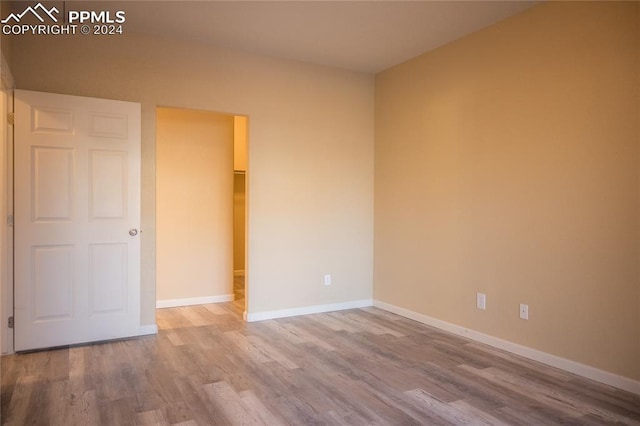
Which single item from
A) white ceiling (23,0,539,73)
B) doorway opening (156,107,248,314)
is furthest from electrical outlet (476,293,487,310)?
doorway opening (156,107,248,314)

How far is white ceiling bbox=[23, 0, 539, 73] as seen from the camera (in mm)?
3236

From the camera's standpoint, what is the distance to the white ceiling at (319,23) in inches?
127

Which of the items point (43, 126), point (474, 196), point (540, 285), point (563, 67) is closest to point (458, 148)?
point (474, 196)

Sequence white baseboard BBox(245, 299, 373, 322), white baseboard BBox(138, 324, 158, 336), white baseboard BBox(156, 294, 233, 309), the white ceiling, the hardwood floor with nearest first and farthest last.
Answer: the hardwood floor, the white ceiling, white baseboard BBox(138, 324, 158, 336), white baseboard BBox(245, 299, 373, 322), white baseboard BBox(156, 294, 233, 309)

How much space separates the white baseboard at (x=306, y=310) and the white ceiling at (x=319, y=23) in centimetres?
262

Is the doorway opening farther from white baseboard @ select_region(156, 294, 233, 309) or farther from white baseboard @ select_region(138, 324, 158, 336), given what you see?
white baseboard @ select_region(138, 324, 158, 336)

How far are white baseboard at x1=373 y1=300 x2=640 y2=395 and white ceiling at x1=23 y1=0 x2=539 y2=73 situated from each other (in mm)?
2598

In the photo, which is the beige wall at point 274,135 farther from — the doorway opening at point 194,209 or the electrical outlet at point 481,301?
the electrical outlet at point 481,301

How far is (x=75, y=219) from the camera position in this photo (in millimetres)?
3445

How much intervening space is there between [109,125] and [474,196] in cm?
315

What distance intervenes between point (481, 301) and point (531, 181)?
43.4 inches

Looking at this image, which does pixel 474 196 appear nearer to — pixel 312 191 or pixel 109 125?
pixel 312 191

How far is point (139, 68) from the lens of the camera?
3.79m

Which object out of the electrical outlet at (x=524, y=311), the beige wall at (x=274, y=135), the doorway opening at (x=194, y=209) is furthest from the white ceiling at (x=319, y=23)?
the electrical outlet at (x=524, y=311)
